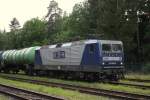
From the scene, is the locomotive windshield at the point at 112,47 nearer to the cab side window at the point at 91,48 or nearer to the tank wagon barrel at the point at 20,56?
the cab side window at the point at 91,48

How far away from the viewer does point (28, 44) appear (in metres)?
95.8

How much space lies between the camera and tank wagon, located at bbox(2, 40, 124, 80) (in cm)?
2664

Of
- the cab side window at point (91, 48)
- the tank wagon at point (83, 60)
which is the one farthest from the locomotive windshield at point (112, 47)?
the cab side window at point (91, 48)

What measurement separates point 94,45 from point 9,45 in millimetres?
80788

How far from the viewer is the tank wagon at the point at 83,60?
26.6 m

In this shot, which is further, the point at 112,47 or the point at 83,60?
the point at 83,60

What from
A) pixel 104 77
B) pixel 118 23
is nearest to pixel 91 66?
pixel 104 77

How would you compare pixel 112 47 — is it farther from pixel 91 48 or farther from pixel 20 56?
pixel 20 56

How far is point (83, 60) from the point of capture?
28.2m

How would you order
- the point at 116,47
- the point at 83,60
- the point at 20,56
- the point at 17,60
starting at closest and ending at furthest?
the point at 116,47 < the point at 83,60 < the point at 20,56 < the point at 17,60

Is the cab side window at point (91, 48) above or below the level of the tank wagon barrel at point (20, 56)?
above

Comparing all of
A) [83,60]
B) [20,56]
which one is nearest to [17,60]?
[20,56]

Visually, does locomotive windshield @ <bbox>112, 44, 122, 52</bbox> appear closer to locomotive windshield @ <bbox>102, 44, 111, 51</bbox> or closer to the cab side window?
locomotive windshield @ <bbox>102, 44, 111, 51</bbox>

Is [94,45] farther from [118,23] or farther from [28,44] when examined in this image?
[28,44]
